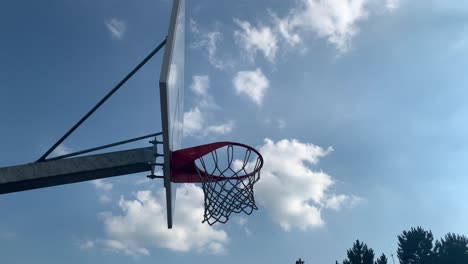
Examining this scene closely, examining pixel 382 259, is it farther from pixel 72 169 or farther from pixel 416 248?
pixel 72 169

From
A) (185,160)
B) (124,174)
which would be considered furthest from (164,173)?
(124,174)

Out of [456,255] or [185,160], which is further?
[456,255]

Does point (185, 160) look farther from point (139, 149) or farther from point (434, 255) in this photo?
point (434, 255)

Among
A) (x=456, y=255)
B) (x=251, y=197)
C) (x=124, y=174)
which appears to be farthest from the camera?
(x=456, y=255)

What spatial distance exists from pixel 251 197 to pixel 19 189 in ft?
13.9

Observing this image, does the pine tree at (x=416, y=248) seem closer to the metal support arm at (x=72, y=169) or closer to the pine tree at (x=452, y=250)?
the pine tree at (x=452, y=250)

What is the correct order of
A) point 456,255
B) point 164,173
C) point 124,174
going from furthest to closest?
point 456,255 < point 124,174 < point 164,173

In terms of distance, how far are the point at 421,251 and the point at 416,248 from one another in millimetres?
463

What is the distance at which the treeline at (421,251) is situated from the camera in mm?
31348

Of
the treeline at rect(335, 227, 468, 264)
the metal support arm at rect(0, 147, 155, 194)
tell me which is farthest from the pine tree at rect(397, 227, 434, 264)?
the metal support arm at rect(0, 147, 155, 194)

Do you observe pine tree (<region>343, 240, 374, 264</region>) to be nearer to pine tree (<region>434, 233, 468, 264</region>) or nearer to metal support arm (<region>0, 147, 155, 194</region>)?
pine tree (<region>434, 233, 468, 264</region>)

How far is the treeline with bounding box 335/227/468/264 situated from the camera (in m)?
31.3

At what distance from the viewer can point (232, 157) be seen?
7.16 meters

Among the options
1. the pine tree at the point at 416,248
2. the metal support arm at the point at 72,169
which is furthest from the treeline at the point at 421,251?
the metal support arm at the point at 72,169
